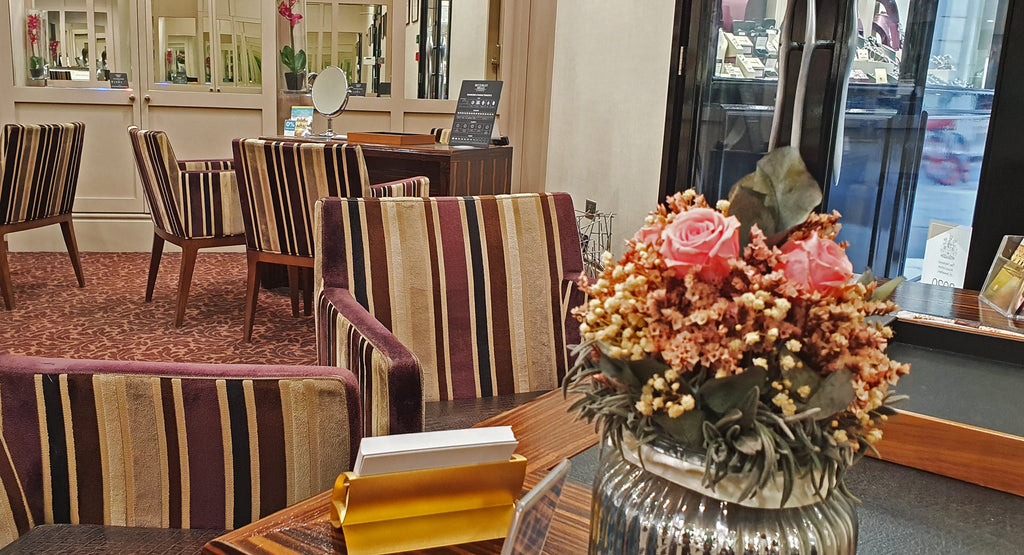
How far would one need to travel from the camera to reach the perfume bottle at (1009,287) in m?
1.81

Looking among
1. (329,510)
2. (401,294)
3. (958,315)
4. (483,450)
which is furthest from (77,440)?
(958,315)

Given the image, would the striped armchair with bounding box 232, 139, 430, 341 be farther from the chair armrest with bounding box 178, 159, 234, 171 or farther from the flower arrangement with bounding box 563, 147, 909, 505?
the flower arrangement with bounding box 563, 147, 909, 505

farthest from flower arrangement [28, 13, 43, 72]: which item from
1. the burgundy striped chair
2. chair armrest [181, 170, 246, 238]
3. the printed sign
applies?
the printed sign

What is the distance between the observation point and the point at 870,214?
146 inches

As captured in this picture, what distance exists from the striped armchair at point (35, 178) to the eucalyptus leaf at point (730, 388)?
4.04 meters

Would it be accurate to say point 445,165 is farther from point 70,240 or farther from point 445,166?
point 70,240

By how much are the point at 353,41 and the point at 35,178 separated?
107 inches

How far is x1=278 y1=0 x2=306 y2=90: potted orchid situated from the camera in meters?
5.52

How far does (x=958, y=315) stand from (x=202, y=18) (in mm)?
5332

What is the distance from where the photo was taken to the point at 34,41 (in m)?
5.44

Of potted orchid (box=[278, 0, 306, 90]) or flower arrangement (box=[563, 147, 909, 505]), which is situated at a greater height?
potted orchid (box=[278, 0, 306, 90])

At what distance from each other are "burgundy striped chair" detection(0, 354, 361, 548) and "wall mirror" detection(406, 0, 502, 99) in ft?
17.3

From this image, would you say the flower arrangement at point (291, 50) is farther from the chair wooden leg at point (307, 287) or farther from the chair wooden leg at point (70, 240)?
the chair wooden leg at point (307, 287)

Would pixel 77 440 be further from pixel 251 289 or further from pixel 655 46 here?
pixel 655 46
